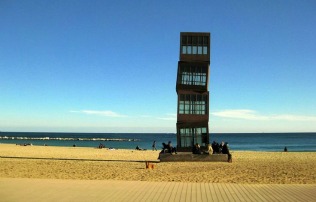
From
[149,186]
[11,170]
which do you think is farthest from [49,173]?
[149,186]

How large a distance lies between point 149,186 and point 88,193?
8.93 ft

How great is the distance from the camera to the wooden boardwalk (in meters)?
12.6

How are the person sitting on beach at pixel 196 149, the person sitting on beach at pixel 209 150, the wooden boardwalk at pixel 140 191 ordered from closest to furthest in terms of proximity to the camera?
the wooden boardwalk at pixel 140 191
the person sitting on beach at pixel 209 150
the person sitting on beach at pixel 196 149

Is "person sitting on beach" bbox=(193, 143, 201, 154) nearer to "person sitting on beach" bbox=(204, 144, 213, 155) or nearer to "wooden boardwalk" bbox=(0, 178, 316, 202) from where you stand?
"person sitting on beach" bbox=(204, 144, 213, 155)

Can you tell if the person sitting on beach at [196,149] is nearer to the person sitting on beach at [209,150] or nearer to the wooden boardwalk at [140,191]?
the person sitting on beach at [209,150]

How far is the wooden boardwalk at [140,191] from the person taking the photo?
1259 centimetres

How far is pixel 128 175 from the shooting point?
20.4m

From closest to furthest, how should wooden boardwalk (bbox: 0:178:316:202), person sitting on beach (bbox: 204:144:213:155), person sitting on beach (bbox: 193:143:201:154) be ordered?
wooden boardwalk (bbox: 0:178:316:202) → person sitting on beach (bbox: 204:144:213:155) → person sitting on beach (bbox: 193:143:201:154)

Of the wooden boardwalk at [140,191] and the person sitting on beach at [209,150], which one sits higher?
the person sitting on beach at [209,150]

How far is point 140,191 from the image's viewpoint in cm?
1398

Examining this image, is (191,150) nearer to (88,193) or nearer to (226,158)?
(226,158)

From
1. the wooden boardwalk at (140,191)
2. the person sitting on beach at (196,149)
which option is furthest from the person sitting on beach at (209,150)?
the wooden boardwalk at (140,191)

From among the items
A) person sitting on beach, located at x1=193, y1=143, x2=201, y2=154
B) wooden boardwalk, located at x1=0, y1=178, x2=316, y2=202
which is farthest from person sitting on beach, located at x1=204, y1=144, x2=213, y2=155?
wooden boardwalk, located at x1=0, y1=178, x2=316, y2=202

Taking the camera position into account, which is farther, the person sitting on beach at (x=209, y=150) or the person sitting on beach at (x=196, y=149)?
the person sitting on beach at (x=196, y=149)
